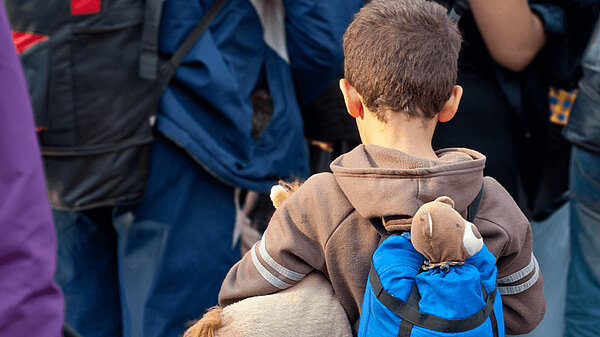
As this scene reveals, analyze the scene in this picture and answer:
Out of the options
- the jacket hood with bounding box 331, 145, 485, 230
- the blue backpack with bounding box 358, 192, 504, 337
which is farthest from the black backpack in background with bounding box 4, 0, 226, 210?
the blue backpack with bounding box 358, 192, 504, 337

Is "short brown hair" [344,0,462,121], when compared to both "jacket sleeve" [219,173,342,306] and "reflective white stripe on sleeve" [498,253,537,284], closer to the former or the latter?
"jacket sleeve" [219,173,342,306]

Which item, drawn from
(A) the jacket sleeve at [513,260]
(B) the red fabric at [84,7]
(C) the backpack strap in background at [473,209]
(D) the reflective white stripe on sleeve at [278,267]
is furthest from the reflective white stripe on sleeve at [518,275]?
(B) the red fabric at [84,7]

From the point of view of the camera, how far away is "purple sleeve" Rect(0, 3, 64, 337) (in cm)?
98

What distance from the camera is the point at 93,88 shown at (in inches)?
76.5

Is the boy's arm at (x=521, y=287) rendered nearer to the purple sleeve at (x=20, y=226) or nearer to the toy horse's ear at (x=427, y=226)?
the toy horse's ear at (x=427, y=226)

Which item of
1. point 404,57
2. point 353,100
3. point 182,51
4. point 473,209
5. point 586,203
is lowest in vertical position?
point 586,203

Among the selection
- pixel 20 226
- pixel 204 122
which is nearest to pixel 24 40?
pixel 204 122

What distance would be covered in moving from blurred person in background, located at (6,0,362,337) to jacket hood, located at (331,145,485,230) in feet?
3.41

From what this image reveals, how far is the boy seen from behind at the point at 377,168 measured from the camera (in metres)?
1.15

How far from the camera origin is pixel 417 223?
0.96m

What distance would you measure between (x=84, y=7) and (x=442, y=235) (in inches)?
54.2

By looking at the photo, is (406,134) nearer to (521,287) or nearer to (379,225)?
(379,225)

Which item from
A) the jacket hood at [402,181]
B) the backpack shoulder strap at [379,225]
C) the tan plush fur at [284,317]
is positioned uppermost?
the jacket hood at [402,181]

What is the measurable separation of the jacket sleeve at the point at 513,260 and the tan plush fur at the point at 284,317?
307 millimetres
